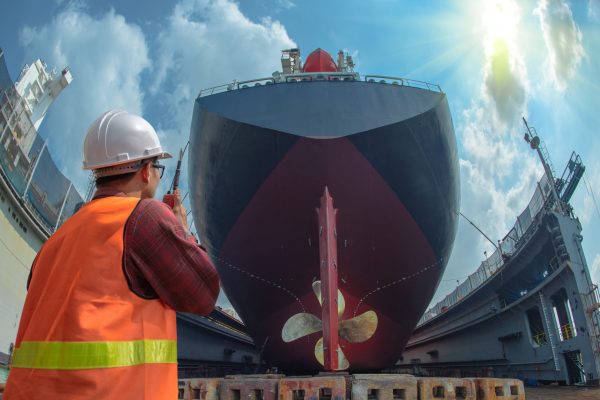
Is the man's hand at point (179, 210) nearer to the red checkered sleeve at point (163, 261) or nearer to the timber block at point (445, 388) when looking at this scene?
the red checkered sleeve at point (163, 261)

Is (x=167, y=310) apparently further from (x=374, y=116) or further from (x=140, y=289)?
(x=374, y=116)

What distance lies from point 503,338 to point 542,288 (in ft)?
11.6

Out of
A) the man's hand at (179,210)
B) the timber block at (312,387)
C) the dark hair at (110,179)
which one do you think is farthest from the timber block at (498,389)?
the dark hair at (110,179)

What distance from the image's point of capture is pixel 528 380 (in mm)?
12352

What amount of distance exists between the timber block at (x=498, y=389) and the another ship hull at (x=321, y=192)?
3.48m

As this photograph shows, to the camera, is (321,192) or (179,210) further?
(321,192)

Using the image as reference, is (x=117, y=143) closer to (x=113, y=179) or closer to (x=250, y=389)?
(x=113, y=179)

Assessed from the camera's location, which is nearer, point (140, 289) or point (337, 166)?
point (140, 289)

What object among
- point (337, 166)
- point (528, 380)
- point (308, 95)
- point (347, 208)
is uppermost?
point (308, 95)

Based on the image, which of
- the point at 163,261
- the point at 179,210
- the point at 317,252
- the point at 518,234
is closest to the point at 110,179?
the point at 179,210

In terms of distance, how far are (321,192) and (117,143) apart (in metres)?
6.28

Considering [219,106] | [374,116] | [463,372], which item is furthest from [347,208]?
[463,372]

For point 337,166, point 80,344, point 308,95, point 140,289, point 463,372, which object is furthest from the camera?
point 463,372

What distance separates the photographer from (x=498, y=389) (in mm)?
5090
